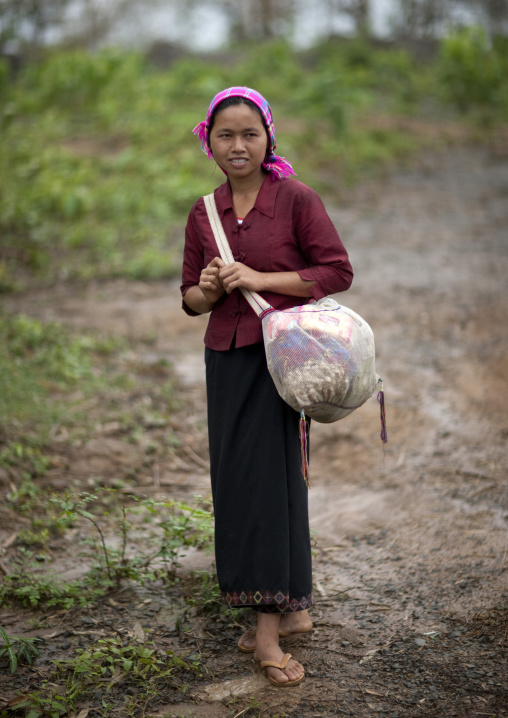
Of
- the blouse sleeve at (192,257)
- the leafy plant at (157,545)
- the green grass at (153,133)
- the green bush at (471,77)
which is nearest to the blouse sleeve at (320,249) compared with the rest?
the blouse sleeve at (192,257)

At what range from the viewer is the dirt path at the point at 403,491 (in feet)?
8.02

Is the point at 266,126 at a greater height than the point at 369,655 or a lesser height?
greater

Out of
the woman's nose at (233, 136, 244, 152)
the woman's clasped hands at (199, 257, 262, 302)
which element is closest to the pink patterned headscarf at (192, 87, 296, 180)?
the woman's nose at (233, 136, 244, 152)

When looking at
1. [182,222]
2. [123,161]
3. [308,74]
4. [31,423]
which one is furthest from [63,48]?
[31,423]

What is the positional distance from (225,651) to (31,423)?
230 centimetres

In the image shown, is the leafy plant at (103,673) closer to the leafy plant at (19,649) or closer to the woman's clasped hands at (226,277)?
the leafy plant at (19,649)

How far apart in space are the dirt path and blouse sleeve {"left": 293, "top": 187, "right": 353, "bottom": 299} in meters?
1.32

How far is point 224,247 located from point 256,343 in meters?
0.34

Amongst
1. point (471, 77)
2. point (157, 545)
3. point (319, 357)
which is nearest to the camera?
point (319, 357)

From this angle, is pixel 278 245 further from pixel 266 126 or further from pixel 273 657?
pixel 273 657

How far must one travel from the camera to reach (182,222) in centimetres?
861

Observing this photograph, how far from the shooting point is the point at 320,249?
239cm

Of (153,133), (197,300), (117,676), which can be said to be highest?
(153,133)

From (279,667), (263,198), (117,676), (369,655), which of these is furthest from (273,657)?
(263,198)
